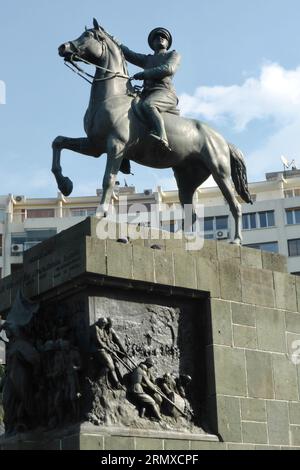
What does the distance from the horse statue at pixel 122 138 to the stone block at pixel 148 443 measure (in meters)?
4.07

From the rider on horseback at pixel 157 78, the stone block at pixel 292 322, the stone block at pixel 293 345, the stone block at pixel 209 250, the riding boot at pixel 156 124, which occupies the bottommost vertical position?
the stone block at pixel 293 345

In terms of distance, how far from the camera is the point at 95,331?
13.2 meters

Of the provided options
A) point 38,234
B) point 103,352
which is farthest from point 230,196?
point 38,234

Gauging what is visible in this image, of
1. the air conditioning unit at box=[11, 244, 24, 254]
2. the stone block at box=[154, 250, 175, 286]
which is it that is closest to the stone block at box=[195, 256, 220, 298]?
the stone block at box=[154, 250, 175, 286]

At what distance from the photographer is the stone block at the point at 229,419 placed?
45.7 ft

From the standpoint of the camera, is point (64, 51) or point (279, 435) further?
point (64, 51)

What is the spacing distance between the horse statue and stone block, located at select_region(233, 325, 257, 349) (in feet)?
6.78

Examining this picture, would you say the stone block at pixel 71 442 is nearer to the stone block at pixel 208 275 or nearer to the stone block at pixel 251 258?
the stone block at pixel 208 275

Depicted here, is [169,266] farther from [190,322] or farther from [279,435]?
[279,435]

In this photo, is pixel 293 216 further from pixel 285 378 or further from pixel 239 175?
pixel 285 378

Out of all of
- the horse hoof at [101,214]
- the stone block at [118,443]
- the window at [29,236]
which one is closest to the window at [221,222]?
the window at [29,236]

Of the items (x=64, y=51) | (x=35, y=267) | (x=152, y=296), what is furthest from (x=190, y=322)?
(x=64, y=51)
